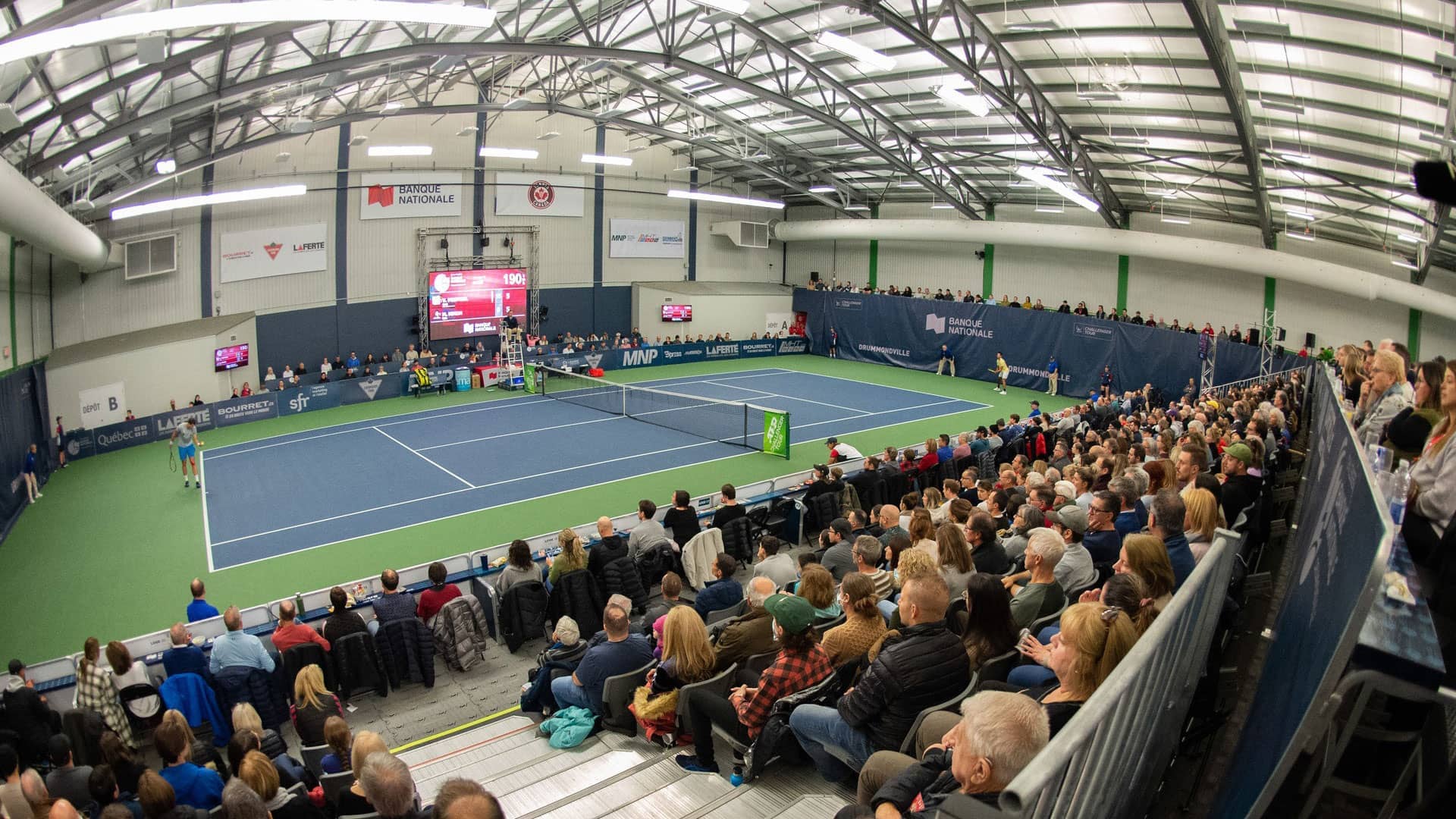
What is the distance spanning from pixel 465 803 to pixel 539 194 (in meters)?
34.4

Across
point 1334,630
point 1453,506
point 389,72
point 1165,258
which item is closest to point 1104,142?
point 1165,258

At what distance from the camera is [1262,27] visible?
14812 mm

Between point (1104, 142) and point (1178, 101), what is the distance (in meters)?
4.91

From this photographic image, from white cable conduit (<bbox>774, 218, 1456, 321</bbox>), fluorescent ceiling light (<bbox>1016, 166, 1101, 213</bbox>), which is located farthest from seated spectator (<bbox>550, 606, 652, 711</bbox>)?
white cable conduit (<bbox>774, 218, 1456, 321</bbox>)

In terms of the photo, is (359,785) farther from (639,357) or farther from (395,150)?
(639,357)

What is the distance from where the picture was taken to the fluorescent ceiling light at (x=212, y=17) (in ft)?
27.1

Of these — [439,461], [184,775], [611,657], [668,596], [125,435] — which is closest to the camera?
[184,775]

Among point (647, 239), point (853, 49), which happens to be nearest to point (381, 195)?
point (647, 239)

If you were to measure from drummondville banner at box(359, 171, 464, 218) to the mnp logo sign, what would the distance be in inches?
329

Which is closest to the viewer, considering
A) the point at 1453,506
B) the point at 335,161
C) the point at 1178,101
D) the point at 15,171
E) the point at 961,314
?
the point at 1453,506

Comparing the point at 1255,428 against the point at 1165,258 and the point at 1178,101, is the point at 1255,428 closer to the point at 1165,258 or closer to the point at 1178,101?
the point at 1178,101

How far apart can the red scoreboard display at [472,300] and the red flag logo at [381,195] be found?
293 centimetres

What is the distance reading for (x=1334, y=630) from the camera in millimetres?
2760

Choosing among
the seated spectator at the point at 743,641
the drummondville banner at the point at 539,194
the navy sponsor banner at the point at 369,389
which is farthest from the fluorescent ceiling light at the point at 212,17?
the drummondville banner at the point at 539,194
